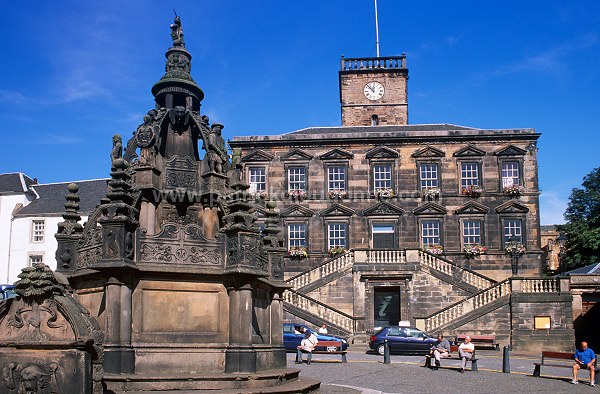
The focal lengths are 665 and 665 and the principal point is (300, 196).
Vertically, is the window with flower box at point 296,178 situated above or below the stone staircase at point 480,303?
above

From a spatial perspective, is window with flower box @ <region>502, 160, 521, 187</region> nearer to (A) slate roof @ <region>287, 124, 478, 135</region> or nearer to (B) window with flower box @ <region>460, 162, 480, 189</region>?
(B) window with flower box @ <region>460, 162, 480, 189</region>

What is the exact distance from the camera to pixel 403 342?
26.9m

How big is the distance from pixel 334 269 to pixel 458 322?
6.96m

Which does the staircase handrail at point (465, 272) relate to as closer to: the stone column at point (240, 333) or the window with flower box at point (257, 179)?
the window with flower box at point (257, 179)

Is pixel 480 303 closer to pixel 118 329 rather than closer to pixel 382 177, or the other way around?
pixel 382 177

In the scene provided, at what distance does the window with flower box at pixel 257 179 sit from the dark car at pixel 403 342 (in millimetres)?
15330

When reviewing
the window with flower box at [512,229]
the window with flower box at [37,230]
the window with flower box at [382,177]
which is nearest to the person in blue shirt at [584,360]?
the window with flower box at [512,229]

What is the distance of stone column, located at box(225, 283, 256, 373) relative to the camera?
12.3m

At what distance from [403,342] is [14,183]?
3687cm

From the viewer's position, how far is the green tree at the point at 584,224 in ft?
156

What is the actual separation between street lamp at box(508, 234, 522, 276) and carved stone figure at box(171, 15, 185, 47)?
26779mm

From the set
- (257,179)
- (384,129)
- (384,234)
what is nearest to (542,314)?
(384,234)

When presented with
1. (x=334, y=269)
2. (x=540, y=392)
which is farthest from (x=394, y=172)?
(x=540, y=392)

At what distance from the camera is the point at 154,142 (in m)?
13.6
